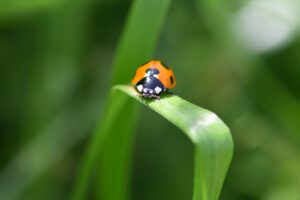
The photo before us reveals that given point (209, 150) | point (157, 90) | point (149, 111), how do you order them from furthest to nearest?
point (149, 111) < point (157, 90) < point (209, 150)

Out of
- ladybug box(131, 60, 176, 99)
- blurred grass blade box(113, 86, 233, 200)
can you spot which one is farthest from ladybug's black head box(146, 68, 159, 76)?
blurred grass blade box(113, 86, 233, 200)

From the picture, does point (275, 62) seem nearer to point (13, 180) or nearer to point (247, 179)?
point (247, 179)

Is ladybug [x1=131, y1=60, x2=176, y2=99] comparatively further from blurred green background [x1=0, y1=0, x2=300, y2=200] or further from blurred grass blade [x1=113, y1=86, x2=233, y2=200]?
blurred green background [x1=0, y1=0, x2=300, y2=200]

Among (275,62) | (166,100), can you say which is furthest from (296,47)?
(166,100)

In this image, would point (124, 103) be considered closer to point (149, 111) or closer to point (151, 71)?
point (151, 71)

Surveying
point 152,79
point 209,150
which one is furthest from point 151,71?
point 209,150

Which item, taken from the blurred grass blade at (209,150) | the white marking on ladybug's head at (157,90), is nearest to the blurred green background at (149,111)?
the white marking on ladybug's head at (157,90)
